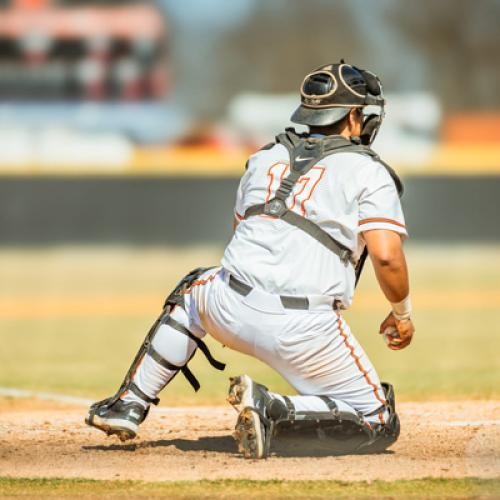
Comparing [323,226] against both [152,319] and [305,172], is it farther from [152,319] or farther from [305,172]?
[152,319]

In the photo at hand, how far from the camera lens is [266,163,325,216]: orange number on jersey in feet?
15.5

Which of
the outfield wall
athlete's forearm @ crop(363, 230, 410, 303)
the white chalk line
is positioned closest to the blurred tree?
the outfield wall

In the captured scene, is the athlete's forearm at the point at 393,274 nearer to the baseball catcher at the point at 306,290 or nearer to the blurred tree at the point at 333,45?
the baseball catcher at the point at 306,290

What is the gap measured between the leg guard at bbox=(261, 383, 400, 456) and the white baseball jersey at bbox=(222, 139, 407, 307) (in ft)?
1.63

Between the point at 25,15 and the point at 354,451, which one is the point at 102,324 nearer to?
the point at 354,451

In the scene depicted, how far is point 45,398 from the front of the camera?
7.36 meters

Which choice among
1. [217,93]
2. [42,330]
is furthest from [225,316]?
[217,93]

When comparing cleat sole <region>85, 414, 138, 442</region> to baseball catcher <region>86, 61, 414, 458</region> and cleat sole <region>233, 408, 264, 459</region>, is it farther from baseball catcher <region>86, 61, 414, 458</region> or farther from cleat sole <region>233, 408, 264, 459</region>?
cleat sole <region>233, 408, 264, 459</region>

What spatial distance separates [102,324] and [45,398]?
4544mm

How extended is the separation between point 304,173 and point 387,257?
0.52m

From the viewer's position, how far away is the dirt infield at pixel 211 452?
4.60 meters

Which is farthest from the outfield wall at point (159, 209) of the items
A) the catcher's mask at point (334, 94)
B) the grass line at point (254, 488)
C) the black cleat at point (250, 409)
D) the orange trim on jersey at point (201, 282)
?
the grass line at point (254, 488)

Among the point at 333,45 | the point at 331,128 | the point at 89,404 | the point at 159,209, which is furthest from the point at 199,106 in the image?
the point at 331,128

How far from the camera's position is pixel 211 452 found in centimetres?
508
